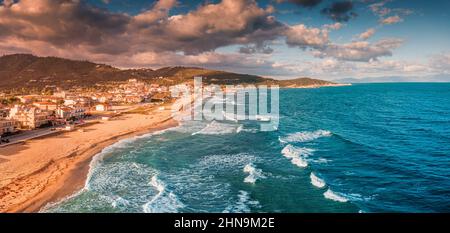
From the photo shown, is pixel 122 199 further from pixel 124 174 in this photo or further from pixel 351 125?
pixel 351 125

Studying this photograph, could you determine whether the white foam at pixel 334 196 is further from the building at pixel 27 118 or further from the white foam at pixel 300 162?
the building at pixel 27 118

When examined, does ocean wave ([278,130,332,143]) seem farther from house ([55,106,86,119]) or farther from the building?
house ([55,106,86,119])

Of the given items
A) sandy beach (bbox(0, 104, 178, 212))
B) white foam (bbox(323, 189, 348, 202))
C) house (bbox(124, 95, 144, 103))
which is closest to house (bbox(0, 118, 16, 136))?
sandy beach (bbox(0, 104, 178, 212))

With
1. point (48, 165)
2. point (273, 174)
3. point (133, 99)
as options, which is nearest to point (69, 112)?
point (48, 165)

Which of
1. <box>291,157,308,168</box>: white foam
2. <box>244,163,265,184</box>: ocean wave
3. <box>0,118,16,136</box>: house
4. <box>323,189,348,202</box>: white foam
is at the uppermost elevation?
<box>0,118,16,136</box>: house

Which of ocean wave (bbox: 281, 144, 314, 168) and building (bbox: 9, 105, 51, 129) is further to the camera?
building (bbox: 9, 105, 51, 129)

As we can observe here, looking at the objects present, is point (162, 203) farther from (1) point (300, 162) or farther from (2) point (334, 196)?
(1) point (300, 162)
